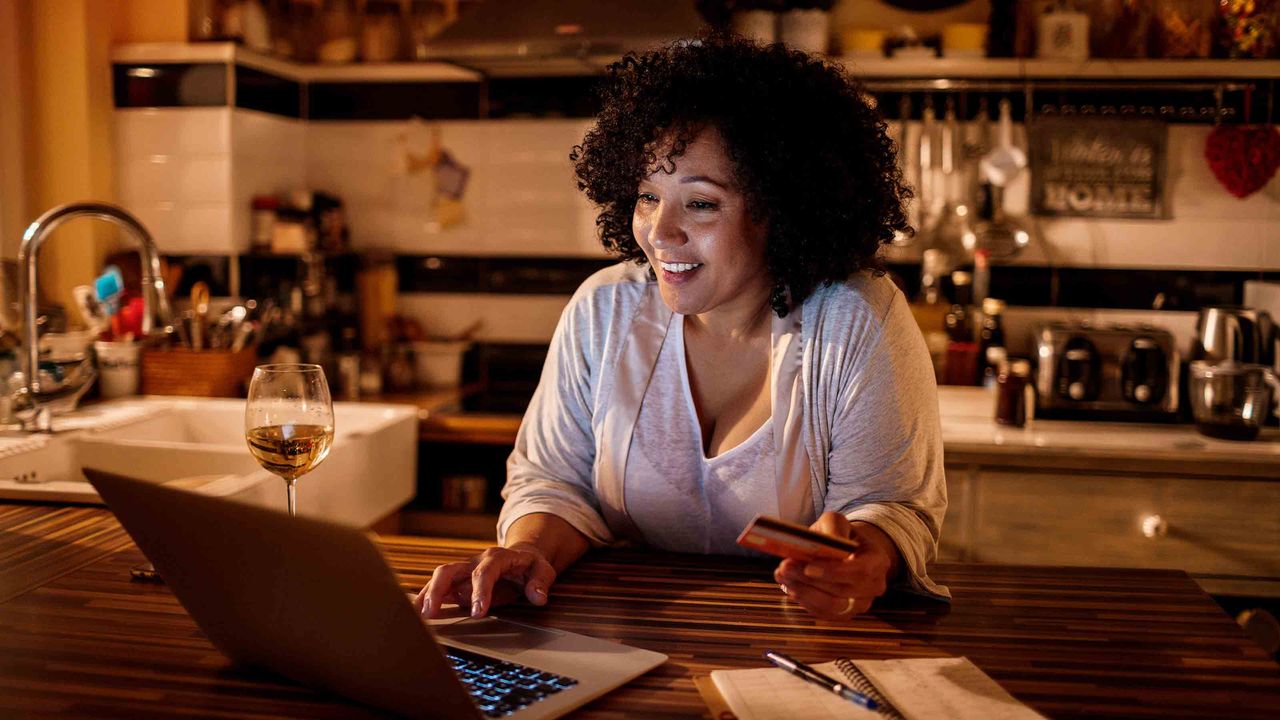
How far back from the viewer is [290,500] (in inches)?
47.8

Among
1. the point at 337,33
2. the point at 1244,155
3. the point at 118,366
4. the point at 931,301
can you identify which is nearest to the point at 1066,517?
the point at 931,301

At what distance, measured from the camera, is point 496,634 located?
110cm

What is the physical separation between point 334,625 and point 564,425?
0.76 metres

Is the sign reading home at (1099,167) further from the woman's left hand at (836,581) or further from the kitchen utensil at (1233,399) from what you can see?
the woman's left hand at (836,581)

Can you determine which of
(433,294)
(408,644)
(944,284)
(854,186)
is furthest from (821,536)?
(433,294)

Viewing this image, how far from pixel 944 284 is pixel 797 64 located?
1.94 meters

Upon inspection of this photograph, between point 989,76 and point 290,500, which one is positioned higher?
point 989,76

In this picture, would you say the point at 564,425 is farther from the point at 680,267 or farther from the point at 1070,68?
the point at 1070,68

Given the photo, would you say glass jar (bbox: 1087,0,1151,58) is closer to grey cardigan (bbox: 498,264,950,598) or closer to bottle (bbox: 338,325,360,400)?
grey cardigan (bbox: 498,264,950,598)

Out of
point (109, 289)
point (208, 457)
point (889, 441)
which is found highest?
point (109, 289)

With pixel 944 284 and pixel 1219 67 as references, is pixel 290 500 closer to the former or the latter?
pixel 944 284

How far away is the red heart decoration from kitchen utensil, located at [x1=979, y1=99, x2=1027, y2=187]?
0.51 meters

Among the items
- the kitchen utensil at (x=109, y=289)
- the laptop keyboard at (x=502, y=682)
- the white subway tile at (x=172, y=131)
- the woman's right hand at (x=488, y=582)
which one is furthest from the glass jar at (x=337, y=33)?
the laptop keyboard at (x=502, y=682)

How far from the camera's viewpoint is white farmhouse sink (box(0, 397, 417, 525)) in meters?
2.09
